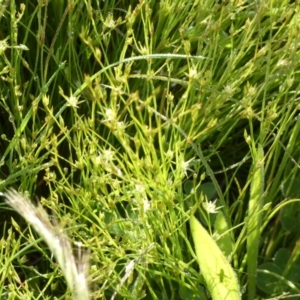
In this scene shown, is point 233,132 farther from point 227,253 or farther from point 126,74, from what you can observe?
point 126,74

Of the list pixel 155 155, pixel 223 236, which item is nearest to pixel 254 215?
pixel 223 236

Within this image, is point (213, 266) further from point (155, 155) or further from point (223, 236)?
point (155, 155)

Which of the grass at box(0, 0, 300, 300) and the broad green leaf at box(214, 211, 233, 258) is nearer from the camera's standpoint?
the grass at box(0, 0, 300, 300)

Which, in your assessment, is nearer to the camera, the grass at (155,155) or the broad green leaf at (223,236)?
the grass at (155,155)

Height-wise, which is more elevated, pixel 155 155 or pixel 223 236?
pixel 155 155

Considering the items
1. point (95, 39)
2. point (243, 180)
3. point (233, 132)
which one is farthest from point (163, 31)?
point (243, 180)
